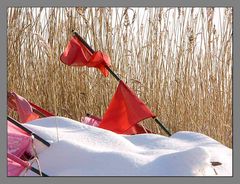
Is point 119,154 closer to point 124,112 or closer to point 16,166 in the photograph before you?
point 16,166

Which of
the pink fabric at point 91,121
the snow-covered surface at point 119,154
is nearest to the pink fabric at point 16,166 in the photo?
the snow-covered surface at point 119,154

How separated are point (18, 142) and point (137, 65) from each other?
46.0 inches

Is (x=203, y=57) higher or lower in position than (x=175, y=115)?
higher

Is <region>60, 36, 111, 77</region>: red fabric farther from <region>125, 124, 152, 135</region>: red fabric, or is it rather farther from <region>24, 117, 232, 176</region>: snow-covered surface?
<region>24, 117, 232, 176</region>: snow-covered surface

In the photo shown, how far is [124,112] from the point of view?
61.7 inches

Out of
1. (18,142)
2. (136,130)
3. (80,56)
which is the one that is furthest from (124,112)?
(18,142)

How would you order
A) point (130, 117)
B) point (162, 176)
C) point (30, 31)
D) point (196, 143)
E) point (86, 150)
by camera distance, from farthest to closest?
point (30, 31)
point (130, 117)
point (196, 143)
point (86, 150)
point (162, 176)

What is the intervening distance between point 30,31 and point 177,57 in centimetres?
57

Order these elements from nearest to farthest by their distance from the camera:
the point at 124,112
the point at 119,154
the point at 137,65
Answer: the point at 119,154, the point at 124,112, the point at 137,65

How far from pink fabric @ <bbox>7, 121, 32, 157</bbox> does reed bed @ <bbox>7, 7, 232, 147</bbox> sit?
1.02 m

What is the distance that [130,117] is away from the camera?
155 cm

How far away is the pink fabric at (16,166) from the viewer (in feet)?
3.48

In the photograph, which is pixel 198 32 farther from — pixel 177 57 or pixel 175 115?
pixel 175 115

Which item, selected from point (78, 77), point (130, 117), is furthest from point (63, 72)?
point (130, 117)
